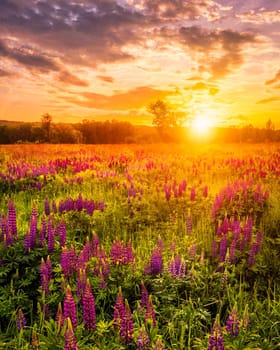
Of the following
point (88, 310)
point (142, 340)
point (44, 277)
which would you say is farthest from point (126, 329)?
point (44, 277)

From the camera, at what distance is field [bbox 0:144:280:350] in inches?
85.1

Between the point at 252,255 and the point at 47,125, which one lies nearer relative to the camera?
the point at 252,255

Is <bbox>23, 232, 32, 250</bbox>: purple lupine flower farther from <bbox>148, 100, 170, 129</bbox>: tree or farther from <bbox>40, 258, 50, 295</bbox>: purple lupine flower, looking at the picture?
<bbox>148, 100, 170, 129</bbox>: tree

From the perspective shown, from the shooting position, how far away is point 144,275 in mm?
3217

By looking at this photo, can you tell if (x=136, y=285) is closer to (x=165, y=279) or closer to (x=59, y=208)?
(x=165, y=279)

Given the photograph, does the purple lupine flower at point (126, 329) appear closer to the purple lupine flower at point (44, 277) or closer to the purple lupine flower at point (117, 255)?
the purple lupine flower at point (44, 277)

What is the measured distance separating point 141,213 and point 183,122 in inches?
3191

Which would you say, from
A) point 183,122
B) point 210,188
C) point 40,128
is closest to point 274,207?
point 210,188

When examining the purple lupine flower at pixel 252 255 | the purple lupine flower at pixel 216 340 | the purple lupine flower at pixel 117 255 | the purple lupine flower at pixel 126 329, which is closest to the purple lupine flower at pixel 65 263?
the purple lupine flower at pixel 117 255

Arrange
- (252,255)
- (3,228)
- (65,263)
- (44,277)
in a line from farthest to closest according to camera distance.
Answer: (252,255) → (3,228) → (65,263) → (44,277)

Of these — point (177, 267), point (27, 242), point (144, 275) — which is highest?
point (27, 242)

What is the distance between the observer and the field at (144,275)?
2162 mm

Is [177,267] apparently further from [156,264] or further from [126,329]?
[126,329]

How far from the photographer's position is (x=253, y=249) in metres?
3.74
